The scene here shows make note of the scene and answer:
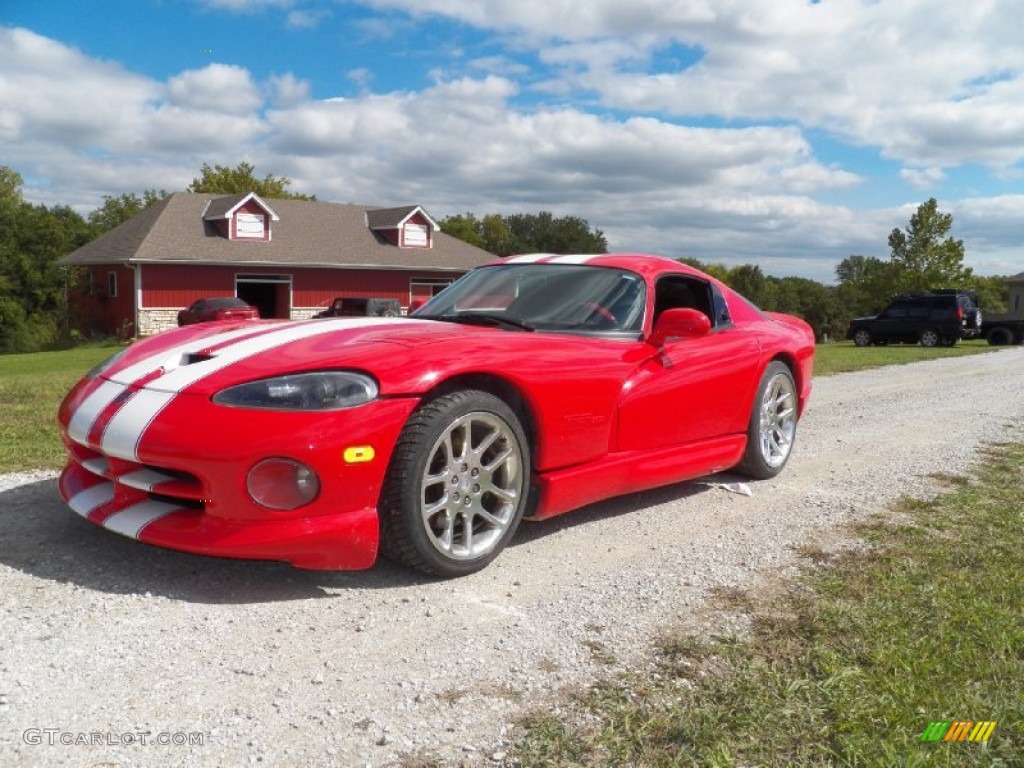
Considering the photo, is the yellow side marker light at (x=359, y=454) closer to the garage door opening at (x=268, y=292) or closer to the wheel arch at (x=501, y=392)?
the wheel arch at (x=501, y=392)

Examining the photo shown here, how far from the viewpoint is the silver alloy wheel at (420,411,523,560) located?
336 cm

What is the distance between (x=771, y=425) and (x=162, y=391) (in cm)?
369

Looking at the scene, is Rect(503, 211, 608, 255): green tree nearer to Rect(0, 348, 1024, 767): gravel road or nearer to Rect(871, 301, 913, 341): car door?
Rect(871, 301, 913, 341): car door

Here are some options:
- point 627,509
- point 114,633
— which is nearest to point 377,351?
point 114,633

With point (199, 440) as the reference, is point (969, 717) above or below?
below

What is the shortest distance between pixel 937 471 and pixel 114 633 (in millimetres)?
5074

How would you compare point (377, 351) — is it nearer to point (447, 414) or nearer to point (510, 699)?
point (447, 414)

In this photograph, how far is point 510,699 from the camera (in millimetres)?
2488

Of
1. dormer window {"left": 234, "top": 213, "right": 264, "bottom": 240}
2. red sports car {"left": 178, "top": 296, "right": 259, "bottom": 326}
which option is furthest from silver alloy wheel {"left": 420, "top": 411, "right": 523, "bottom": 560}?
dormer window {"left": 234, "top": 213, "right": 264, "bottom": 240}

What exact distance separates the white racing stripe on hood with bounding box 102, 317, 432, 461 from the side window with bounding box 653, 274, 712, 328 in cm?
215

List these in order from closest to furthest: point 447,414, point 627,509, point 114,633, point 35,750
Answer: point 35,750, point 114,633, point 447,414, point 627,509

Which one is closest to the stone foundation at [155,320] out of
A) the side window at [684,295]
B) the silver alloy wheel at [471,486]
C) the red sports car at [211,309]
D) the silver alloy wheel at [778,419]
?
the red sports car at [211,309]

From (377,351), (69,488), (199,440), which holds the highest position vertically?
(377,351)

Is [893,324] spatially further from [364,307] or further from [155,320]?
[155,320]
